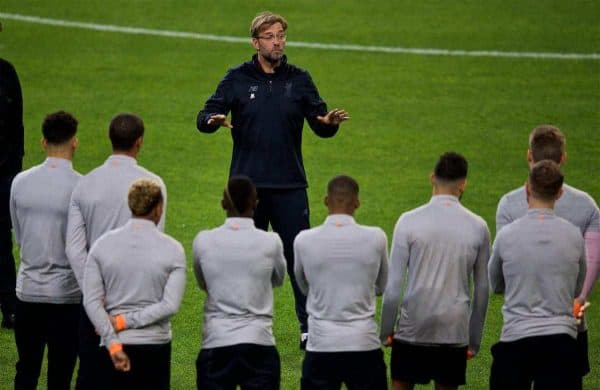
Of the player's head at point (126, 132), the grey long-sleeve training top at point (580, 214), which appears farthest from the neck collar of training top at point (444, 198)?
the player's head at point (126, 132)

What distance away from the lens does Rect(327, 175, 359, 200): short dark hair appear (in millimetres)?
7887

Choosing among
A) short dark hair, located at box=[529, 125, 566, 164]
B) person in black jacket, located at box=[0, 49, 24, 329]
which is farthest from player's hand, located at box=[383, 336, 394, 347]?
person in black jacket, located at box=[0, 49, 24, 329]

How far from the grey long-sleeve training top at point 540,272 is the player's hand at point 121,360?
2.04 m

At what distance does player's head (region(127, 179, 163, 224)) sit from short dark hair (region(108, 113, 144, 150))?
641mm

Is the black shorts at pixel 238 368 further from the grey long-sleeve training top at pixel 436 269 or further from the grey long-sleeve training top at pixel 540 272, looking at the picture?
the grey long-sleeve training top at pixel 540 272

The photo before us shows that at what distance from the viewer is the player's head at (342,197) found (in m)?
7.89

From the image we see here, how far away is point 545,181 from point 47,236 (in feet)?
9.49

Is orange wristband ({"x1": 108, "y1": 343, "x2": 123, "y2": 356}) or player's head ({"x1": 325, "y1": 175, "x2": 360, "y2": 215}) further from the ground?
player's head ({"x1": 325, "y1": 175, "x2": 360, "y2": 215})

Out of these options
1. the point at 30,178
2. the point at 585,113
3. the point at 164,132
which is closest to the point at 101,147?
the point at 164,132

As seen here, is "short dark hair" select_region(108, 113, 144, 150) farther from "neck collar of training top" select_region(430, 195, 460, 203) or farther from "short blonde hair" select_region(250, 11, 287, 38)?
"short blonde hair" select_region(250, 11, 287, 38)

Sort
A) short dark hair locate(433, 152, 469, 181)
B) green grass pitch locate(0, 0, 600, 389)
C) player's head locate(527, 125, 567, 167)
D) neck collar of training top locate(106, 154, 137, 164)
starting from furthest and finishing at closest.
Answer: green grass pitch locate(0, 0, 600, 389) → player's head locate(527, 125, 567, 167) → neck collar of training top locate(106, 154, 137, 164) → short dark hair locate(433, 152, 469, 181)


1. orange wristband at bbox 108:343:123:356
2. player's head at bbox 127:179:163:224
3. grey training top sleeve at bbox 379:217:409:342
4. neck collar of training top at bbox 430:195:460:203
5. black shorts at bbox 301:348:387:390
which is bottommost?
black shorts at bbox 301:348:387:390

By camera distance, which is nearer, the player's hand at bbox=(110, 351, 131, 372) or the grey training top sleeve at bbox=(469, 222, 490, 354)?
the player's hand at bbox=(110, 351, 131, 372)

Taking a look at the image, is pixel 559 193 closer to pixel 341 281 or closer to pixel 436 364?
pixel 436 364
